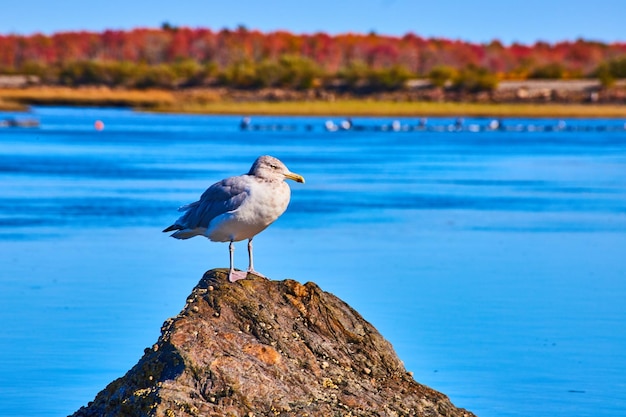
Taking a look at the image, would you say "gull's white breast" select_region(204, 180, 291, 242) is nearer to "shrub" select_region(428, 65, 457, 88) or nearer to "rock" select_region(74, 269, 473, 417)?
"rock" select_region(74, 269, 473, 417)

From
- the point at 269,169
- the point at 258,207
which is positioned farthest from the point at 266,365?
the point at 269,169

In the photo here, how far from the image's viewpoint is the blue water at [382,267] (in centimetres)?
991

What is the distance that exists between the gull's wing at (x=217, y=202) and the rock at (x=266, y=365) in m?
0.41

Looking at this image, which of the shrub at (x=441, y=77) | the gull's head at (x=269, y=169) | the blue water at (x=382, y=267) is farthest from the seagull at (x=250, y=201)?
the shrub at (x=441, y=77)

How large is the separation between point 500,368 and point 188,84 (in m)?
89.7

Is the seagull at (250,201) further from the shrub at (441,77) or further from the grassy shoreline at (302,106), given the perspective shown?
the shrub at (441,77)

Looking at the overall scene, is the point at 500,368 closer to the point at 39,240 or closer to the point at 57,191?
the point at 39,240

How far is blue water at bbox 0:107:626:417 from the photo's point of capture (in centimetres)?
991

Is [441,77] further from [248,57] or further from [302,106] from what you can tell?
[248,57]

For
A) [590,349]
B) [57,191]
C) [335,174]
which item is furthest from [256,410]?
[335,174]

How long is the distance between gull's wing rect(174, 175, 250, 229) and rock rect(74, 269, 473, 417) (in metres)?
0.41

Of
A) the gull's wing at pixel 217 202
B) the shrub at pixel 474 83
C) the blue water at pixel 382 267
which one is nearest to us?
the gull's wing at pixel 217 202

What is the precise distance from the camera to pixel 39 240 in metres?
18.0

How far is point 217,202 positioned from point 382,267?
7779mm
